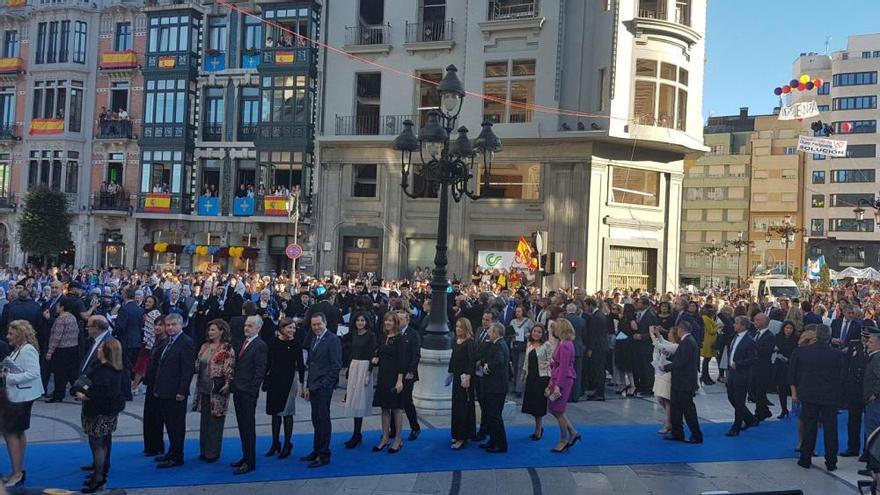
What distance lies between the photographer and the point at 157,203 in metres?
35.3

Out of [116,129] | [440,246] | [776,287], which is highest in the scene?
[116,129]

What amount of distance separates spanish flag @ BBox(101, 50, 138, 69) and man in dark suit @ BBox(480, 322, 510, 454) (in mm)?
32493

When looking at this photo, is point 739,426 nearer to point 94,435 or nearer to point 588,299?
point 588,299

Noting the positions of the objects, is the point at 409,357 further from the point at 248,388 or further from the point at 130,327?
the point at 130,327

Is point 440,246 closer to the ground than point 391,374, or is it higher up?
higher up

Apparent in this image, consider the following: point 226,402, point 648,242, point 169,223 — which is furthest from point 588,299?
point 169,223

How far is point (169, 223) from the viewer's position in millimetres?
36000

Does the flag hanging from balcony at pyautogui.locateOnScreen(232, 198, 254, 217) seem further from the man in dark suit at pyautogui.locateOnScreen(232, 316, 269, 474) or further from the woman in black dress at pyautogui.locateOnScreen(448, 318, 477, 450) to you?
the man in dark suit at pyautogui.locateOnScreen(232, 316, 269, 474)

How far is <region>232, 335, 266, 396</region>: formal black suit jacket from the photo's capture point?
8438 mm

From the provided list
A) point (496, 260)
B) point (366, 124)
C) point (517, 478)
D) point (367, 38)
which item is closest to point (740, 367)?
point (517, 478)

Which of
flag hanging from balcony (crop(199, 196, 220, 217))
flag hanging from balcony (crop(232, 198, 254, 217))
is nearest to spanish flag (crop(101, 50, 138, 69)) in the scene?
flag hanging from balcony (crop(199, 196, 220, 217))

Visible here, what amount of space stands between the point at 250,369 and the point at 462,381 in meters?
2.77

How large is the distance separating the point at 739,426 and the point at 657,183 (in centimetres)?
2203

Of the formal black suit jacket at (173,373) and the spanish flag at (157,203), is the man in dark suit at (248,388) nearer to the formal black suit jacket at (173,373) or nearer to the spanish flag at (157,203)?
the formal black suit jacket at (173,373)
